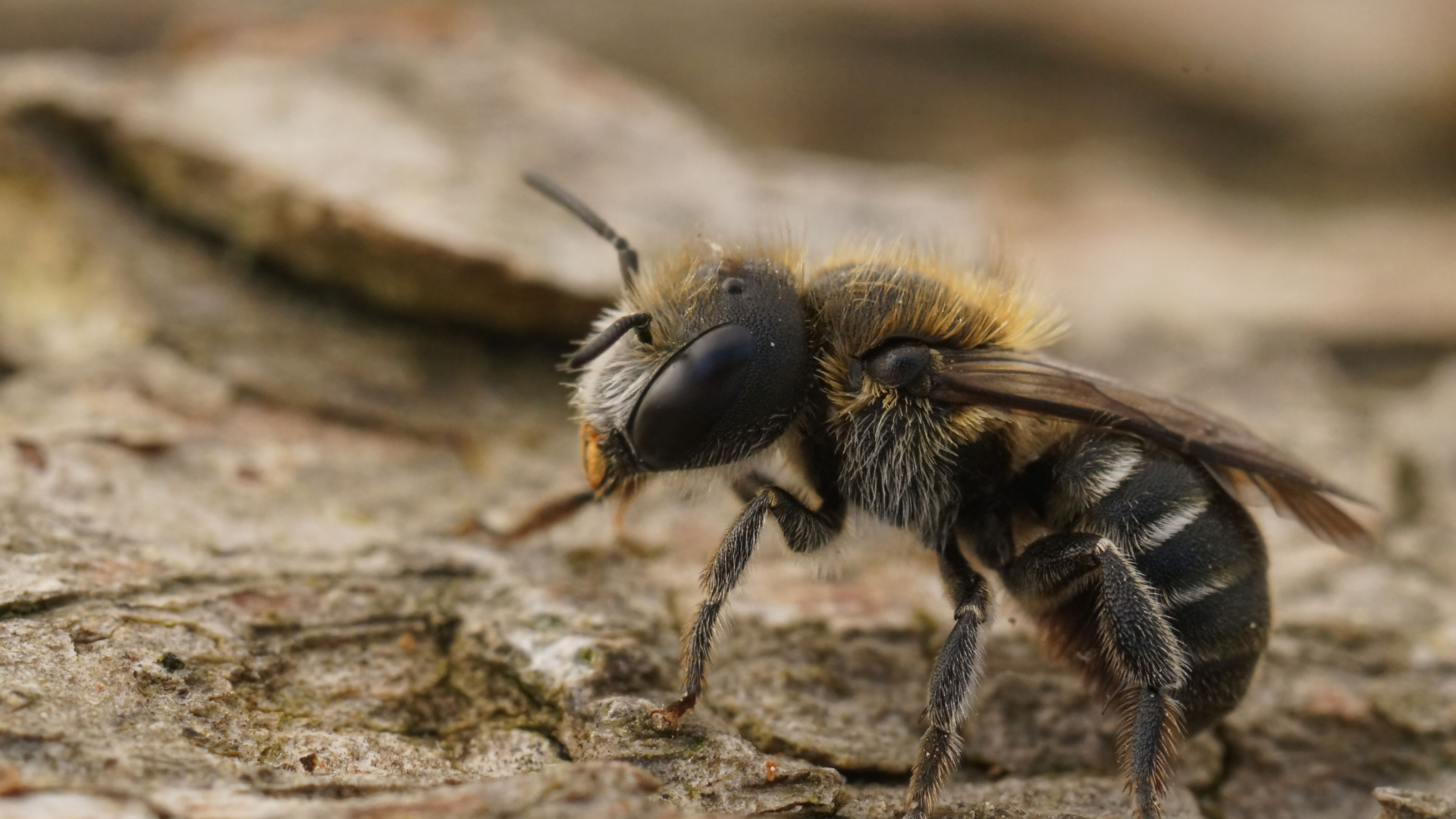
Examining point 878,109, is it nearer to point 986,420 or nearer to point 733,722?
point 986,420

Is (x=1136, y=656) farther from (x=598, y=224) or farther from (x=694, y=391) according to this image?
Result: (x=598, y=224)

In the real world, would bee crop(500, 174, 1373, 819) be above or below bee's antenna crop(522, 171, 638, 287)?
below

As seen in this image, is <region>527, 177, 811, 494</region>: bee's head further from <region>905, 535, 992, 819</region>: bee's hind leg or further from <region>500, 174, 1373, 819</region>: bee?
<region>905, 535, 992, 819</region>: bee's hind leg

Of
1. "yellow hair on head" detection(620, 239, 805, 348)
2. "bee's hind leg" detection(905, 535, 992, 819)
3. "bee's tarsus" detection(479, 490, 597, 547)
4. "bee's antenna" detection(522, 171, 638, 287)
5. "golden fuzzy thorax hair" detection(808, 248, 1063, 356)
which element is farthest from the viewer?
"bee's tarsus" detection(479, 490, 597, 547)

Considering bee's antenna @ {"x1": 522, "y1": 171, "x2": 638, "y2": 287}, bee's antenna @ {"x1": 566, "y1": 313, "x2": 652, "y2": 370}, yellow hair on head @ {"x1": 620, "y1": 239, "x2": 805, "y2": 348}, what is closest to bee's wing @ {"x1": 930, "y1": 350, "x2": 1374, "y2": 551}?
yellow hair on head @ {"x1": 620, "y1": 239, "x2": 805, "y2": 348}

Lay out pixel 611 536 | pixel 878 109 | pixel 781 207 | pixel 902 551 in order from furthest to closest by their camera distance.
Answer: pixel 878 109, pixel 781 207, pixel 611 536, pixel 902 551

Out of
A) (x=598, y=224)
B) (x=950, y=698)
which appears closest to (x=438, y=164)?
(x=598, y=224)

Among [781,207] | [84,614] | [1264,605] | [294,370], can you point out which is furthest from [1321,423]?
[84,614]
